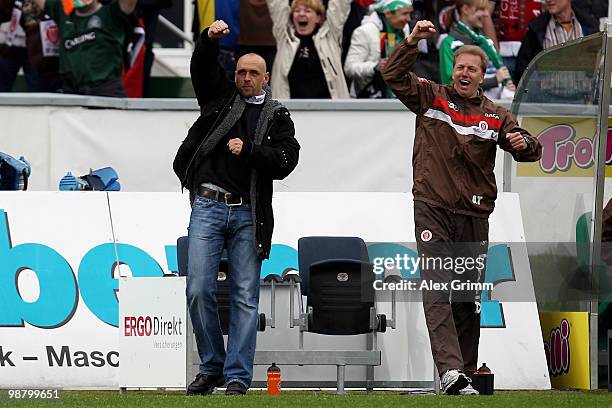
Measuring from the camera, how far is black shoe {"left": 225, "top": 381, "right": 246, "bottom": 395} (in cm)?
954

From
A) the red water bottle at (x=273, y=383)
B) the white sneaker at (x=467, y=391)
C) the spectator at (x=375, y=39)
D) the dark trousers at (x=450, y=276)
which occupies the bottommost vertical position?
the red water bottle at (x=273, y=383)

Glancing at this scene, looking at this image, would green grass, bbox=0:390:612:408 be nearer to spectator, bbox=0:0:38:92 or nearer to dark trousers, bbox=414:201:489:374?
dark trousers, bbox=414:201:489:374

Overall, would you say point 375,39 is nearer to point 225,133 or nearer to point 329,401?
point 225,133

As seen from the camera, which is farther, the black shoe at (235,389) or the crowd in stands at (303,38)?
the crowd in stands at (303,38)

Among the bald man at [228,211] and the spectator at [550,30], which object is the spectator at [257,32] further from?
the bald man at [228,211]

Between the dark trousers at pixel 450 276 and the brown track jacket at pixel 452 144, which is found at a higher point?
the brown track jacket at pixel 452 144

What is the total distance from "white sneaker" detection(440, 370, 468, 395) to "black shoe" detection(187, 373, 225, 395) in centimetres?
139

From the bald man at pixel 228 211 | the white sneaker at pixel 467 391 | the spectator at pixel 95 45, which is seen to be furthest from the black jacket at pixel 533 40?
the white sneaker at pixel 467 391

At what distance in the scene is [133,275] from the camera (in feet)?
37.4

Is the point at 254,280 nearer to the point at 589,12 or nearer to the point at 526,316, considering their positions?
the point at 526,316

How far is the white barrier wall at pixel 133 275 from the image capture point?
433 inches

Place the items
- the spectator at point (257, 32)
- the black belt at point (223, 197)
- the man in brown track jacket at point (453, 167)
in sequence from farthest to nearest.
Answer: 1. the spectator at point (257, 32)
2. the man in brown track jacket at point (453, 167)
3. the black belt at point (223, 197)

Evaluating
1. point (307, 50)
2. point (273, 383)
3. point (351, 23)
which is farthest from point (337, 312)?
point (351, 23)

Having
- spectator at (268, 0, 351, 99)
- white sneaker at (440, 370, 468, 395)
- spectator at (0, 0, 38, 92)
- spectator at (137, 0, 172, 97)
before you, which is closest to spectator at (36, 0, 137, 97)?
Result: spectator at (137, 0, 172, 97)
